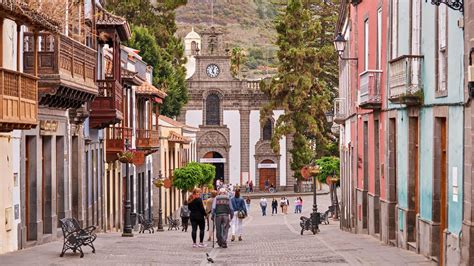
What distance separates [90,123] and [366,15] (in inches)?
352

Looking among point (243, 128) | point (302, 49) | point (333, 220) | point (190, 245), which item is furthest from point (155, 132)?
point (243, 128)

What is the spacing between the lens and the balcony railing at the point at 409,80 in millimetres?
22531

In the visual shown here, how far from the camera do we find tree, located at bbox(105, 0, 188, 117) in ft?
251

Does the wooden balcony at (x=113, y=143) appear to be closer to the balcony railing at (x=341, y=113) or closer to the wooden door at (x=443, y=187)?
the balcony railing at (x=341, y=113)

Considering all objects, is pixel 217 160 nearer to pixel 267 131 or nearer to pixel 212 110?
pixel 212 110

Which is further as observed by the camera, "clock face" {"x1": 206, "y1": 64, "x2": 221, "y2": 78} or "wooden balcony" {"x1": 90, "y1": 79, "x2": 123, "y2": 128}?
"clock face" {"x1": 206, "y1": 64, "x2": 221, "y2": 78}

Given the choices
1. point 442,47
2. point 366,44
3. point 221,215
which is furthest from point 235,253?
point 366,44

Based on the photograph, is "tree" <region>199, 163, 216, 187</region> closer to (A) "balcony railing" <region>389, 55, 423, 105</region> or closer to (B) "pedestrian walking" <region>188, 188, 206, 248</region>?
(B) "pedestrian walking" <region>188, 188, 206, 248</region>

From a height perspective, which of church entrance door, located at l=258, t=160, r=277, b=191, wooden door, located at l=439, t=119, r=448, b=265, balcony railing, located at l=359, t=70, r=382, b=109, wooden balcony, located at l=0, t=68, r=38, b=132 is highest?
balcony railing, located at l=359, t=70, r=382, b=109

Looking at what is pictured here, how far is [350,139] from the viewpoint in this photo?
130 ft

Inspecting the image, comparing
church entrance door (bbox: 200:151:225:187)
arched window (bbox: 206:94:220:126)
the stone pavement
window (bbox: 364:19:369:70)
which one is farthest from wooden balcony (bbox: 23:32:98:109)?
church entrance door (bbox: 200:151:225:187)

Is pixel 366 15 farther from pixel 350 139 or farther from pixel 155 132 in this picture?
pixel 155 132

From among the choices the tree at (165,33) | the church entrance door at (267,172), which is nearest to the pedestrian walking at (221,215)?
the tree at (165,33)

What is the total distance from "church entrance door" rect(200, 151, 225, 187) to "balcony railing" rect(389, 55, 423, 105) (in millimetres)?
77070
